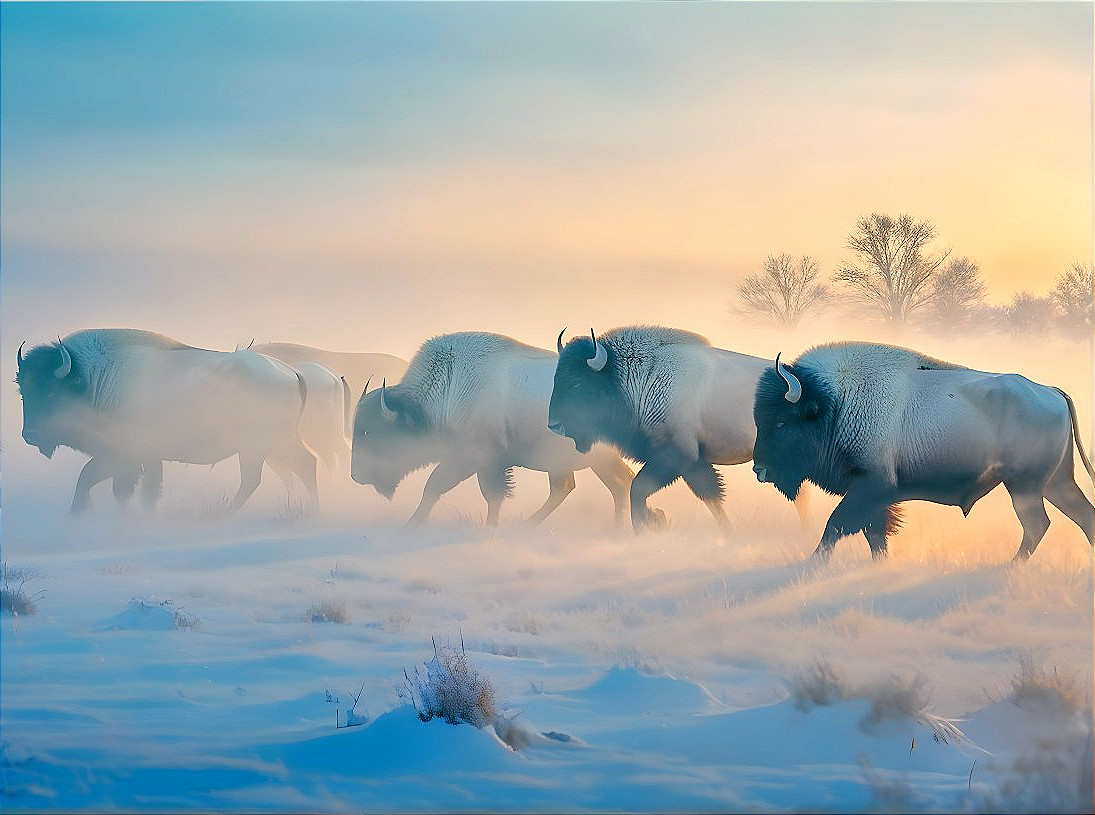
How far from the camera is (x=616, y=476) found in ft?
41.1

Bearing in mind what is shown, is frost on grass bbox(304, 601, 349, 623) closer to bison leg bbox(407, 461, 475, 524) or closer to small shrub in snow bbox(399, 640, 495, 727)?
small shrub in snow bbox(399, 640, 495, 727)

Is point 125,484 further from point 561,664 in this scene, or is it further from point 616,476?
point 561,664

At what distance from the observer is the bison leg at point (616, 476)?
1239 cm

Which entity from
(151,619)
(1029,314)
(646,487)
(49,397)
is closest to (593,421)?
(646,487)

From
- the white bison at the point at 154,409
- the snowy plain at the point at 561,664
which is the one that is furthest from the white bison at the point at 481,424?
the white bison at the point at 154,409

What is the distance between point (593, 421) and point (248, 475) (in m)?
3.79

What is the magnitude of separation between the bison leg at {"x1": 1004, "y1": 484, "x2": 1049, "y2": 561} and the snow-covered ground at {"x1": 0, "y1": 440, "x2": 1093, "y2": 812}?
136 mm

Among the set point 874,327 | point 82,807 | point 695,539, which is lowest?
point 82,807

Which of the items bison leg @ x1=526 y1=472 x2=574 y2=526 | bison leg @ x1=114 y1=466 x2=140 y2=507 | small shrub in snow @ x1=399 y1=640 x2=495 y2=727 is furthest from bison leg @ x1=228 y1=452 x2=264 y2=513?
small shrub in snow @ x1=399 y1=640 x2=495 y2=727

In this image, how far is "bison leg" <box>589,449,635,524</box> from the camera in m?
12.4

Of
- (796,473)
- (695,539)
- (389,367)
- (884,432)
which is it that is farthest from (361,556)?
(389,367)

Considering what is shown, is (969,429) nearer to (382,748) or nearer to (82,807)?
(382,748)

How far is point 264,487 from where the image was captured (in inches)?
564

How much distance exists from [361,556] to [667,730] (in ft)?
15.7
